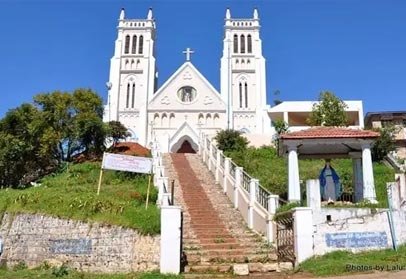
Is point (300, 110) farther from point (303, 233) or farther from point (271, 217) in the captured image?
point (303, 233)

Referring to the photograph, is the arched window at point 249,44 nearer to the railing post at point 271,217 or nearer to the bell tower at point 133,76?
the bell tower at point 133,76

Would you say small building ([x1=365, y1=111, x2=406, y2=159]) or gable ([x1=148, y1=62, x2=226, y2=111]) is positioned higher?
gable ([x1=148, y1=62, x2=226, y2=111])

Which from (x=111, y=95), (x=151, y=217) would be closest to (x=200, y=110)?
(x=111, y=95)

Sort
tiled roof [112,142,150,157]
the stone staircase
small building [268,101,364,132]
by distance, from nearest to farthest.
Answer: the stone staircase, tiled roof [112,142,150,157], small building [268,101,364,132]

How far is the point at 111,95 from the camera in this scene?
168 ft

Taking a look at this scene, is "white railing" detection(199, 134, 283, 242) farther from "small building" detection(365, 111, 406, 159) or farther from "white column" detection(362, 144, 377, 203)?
"small building" detection(365, 111, 406, 159)

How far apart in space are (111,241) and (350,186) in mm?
12223

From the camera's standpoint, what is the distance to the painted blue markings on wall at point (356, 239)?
12234mm

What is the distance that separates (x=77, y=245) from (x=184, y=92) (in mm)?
39598

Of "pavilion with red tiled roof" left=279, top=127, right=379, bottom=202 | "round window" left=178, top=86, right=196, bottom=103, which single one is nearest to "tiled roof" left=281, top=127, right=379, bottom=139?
"pavilion with red tiled roof" left=279, top=127, right=379, bottom=202

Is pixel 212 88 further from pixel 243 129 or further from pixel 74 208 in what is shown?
pixel 74 208

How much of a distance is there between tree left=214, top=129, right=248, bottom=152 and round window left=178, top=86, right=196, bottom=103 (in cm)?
1440

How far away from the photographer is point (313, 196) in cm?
1273

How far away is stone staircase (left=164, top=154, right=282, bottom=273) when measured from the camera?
490 inches
